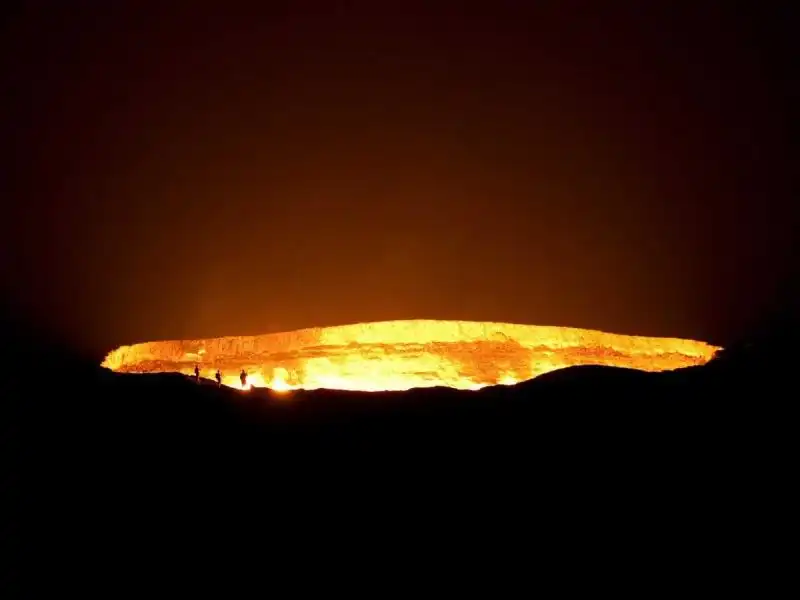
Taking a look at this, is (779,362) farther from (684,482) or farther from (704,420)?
(684,482)

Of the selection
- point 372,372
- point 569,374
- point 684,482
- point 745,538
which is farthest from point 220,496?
point 745,538

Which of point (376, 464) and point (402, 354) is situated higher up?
point (402, 354)

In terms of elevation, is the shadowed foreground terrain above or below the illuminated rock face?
below

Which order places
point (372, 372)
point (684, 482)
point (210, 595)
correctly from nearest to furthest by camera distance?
point (210, 595) → point (684, 482) → point (372, 372)

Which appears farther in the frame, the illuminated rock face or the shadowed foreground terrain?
the illuminated rock face

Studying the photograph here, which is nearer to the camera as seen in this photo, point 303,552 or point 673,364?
point 303,552

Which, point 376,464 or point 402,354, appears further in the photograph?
point 402,354
